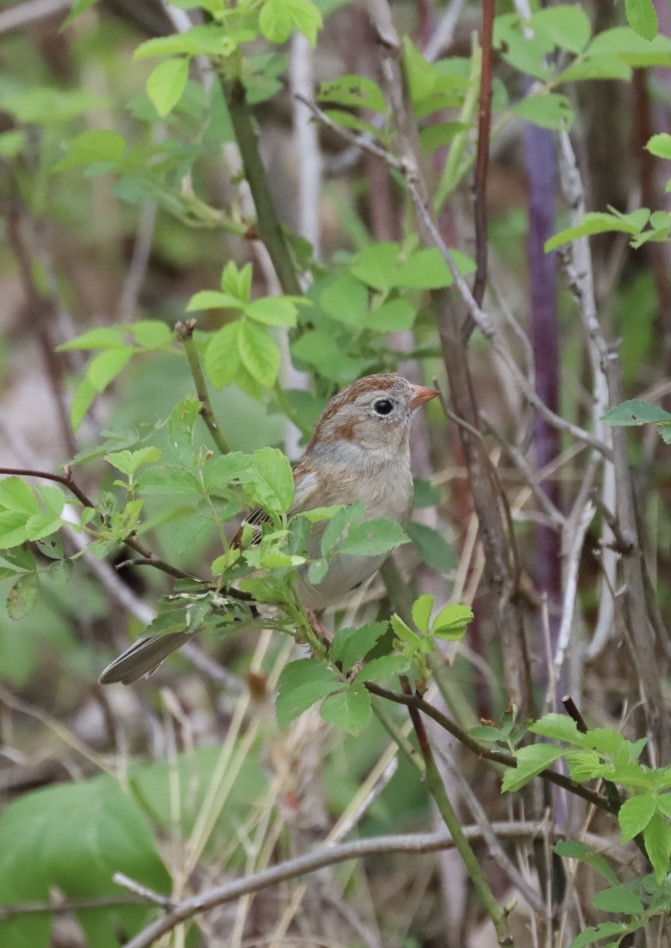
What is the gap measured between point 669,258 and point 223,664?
7.07 ft

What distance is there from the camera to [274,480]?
1406 millimetres

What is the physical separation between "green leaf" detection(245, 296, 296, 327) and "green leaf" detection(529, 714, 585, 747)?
0.65 metres

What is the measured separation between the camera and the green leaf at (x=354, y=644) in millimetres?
1442

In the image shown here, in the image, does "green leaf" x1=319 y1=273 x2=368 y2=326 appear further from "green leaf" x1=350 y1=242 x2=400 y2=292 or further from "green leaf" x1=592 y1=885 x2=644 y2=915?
"green leaf" x1=592 y1=885 x2=644 y2=915

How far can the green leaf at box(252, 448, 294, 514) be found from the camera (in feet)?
4.60

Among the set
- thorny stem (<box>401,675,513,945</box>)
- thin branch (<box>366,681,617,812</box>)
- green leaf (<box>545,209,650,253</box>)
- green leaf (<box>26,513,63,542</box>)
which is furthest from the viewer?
thorny stem (<box>401,675,513,945</box>)

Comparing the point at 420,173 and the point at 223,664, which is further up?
the point at 420,173

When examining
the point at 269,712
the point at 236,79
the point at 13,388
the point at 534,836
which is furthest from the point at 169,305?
the point at 534,836

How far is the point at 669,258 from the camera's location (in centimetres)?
297

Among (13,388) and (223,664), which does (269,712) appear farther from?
(13,388)

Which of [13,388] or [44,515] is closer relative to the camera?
[44,515]

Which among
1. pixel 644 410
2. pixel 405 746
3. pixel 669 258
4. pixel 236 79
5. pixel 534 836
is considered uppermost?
pixel 236 79

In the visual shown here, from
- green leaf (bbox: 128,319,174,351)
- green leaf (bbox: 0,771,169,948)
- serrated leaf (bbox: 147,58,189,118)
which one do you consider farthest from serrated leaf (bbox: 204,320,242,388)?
green leaf (bbox: 0,771,169,948)

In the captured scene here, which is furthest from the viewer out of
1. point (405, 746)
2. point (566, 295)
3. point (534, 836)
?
point (566, 295)
